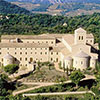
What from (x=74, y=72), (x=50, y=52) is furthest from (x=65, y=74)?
(x=50, y=52)

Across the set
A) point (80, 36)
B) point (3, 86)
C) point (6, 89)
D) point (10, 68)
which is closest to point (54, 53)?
point (80, 36)

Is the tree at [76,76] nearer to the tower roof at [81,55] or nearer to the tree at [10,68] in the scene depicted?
the tower roof at [81,55]

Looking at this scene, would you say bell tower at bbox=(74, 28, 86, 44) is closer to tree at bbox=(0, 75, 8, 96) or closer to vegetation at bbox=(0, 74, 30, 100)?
vegetation at bbox=(0, 74, 30, 100)

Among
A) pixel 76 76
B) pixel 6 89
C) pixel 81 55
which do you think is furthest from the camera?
pixel 81 55

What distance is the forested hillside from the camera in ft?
272

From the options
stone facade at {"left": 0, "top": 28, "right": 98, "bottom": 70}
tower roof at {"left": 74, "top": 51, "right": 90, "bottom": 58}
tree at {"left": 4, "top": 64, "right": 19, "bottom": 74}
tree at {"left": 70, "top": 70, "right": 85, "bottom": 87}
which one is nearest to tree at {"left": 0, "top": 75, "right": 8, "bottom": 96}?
tree at {"left": 4, "top": 64, "right": 19, "bottom": 74}

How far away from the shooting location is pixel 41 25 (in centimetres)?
9806

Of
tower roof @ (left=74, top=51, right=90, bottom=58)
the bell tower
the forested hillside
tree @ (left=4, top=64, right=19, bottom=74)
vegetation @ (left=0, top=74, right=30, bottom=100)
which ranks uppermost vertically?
the forested hillside

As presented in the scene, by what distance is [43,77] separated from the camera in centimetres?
4938

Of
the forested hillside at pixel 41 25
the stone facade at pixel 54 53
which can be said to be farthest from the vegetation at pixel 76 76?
the forested hillside at pixel 41 25

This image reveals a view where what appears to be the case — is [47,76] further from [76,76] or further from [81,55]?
[81,55]

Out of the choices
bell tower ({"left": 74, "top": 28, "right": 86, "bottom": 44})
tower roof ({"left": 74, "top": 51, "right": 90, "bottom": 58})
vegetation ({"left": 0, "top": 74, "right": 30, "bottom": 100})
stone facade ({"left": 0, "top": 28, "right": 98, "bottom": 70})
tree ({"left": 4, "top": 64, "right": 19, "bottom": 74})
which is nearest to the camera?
vegetation ({"left": 0, "top": 74, "right": 30, "bottom": 100})

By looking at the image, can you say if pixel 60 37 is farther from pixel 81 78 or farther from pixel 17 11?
pixel 17 11

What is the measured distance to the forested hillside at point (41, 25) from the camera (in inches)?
3265
